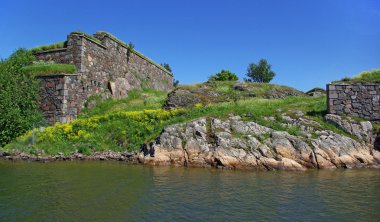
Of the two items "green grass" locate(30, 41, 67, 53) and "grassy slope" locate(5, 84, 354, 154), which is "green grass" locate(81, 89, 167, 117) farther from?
"green grass" locate(30, 41, 67, 53)

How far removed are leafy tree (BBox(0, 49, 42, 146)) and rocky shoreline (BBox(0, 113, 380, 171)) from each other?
3670 millimetres

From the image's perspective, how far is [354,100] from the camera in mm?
21875

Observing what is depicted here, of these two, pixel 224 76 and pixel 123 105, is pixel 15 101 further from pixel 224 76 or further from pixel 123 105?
pixel 224 76

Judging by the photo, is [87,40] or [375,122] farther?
[87,40]

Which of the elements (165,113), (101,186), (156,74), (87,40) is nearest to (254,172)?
(101,186)

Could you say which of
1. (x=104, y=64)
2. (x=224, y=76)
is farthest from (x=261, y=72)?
(x=104, y=64)

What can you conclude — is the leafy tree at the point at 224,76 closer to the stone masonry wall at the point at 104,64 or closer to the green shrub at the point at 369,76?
the stone masonry wall at the point at 104,64

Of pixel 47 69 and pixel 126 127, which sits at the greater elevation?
pixel 47 69

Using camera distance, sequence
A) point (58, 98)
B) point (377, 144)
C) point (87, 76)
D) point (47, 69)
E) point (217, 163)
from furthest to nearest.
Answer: point (87, 76) → point (47, 69) → point (58, 98) → point (377, 144) → point (217, 163)

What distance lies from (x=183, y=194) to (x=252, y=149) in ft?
25.1

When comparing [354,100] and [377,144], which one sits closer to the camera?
[377,144]

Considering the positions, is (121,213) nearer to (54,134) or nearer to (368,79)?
(54,134)

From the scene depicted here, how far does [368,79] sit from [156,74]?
96.1ft

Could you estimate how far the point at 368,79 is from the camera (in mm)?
23047
